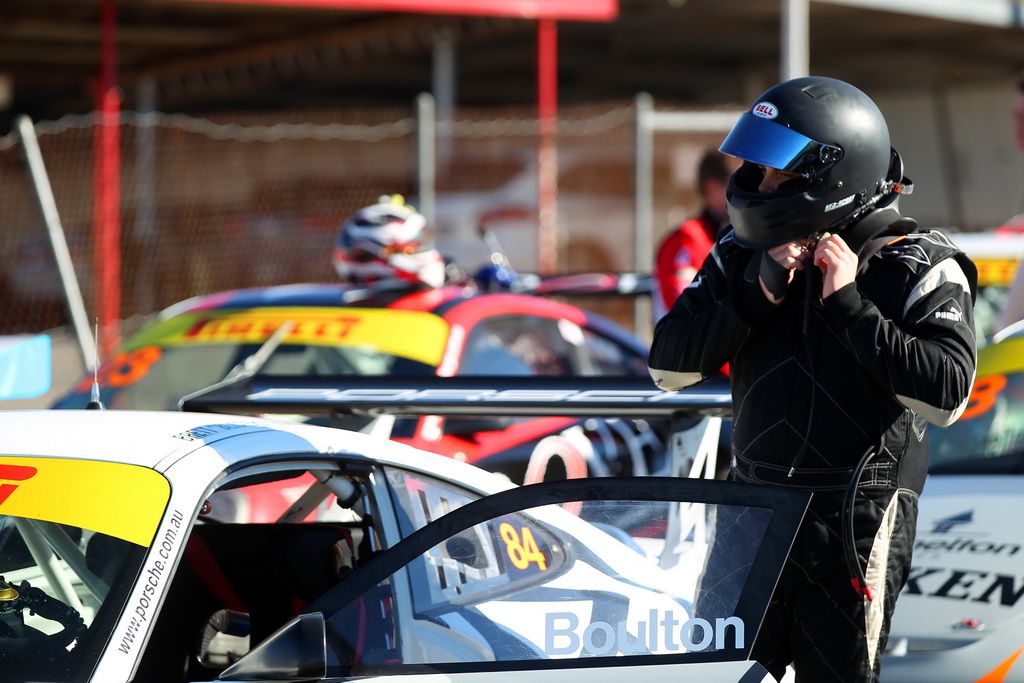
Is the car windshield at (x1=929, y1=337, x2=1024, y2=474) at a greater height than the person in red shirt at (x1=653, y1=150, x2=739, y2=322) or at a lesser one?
lesser

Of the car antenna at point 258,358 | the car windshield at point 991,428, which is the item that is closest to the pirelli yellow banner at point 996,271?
the car windshield at point 991,428

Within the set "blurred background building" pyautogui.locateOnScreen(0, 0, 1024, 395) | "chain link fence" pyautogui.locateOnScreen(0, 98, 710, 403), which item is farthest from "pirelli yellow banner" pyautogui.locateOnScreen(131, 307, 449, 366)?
"chain link fence" pyautogui.locateOnScreen(0, 98, 710, 403)

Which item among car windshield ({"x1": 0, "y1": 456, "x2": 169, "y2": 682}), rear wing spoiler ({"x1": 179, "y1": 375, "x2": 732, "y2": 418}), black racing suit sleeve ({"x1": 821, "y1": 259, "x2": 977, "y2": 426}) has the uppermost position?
rear wing spoiler ({"x1": 179, "y1": 375, "x2": 732, "y2": 418})

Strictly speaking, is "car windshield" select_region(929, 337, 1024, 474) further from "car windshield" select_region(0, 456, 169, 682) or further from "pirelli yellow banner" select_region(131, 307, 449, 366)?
"car windshield" select_region(0, 456, 169, 682)

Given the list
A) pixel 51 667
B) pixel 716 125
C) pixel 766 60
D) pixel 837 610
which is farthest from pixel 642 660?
pixel 766 60

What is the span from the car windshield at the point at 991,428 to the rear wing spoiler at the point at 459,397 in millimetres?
972

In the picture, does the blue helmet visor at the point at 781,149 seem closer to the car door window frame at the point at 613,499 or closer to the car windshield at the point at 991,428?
the car door window frame at the point at 613,499

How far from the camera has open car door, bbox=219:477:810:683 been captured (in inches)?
101

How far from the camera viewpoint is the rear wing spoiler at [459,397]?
3.85 m

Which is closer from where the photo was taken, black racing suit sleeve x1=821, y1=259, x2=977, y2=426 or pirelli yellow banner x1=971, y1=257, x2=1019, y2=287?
black racing suit sleeve x1=821, y1=259, x2=977, y2=426

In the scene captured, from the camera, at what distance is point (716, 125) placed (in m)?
10.3

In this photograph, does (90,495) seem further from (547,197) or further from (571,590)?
(547,197)

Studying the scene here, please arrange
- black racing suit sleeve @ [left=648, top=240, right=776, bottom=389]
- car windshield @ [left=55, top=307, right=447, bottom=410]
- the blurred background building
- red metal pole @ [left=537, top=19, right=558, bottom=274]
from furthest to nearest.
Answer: red metal pole @ [left=537, top=19, right=558, bottom=274], the blurred background building, car windshield @ [left=55, top=307, right=447, bottom=410], black racing suit sleeve @ [left=648, top=240, right=776, bottom=389]

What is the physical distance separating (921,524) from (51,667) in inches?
104
